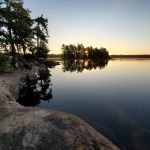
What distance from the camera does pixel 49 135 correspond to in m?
5.59

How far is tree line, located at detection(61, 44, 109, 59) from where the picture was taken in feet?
603

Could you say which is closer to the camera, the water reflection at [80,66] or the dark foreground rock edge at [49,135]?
the dark foreground rock edge at [49,135]

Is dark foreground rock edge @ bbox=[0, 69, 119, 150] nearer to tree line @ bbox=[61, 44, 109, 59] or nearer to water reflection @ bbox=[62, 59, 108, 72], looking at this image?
water reflection @ bbox=[62, 59, 108, 72]

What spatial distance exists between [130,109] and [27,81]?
16128 millimetres

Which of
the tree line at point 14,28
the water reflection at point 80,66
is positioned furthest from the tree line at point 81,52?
the tree line at point 14,28

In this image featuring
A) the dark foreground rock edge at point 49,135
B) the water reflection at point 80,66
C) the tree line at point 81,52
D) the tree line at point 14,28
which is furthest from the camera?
the tree line at point 81,52

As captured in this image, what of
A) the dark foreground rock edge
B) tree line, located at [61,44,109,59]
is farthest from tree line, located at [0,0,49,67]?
tree line, located at [61,44,109,59]

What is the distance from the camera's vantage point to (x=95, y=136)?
19.0ft

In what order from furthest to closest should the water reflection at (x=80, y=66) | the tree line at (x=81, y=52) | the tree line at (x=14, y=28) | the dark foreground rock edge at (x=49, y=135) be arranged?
the tree line at (x=81, y=52), the water reflection at (x=80, y=66), the tree line at (x=14, y=28), the dark foreground rock edge at (x=49, y=135)

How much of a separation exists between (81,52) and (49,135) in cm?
18614

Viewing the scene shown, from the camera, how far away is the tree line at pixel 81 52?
183875mm

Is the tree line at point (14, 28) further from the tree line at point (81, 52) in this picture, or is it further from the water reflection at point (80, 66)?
the tree line at point (81, 52)

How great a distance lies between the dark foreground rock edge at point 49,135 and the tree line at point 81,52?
17783cm

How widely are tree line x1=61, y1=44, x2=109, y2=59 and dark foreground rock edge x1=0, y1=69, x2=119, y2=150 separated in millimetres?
177827
